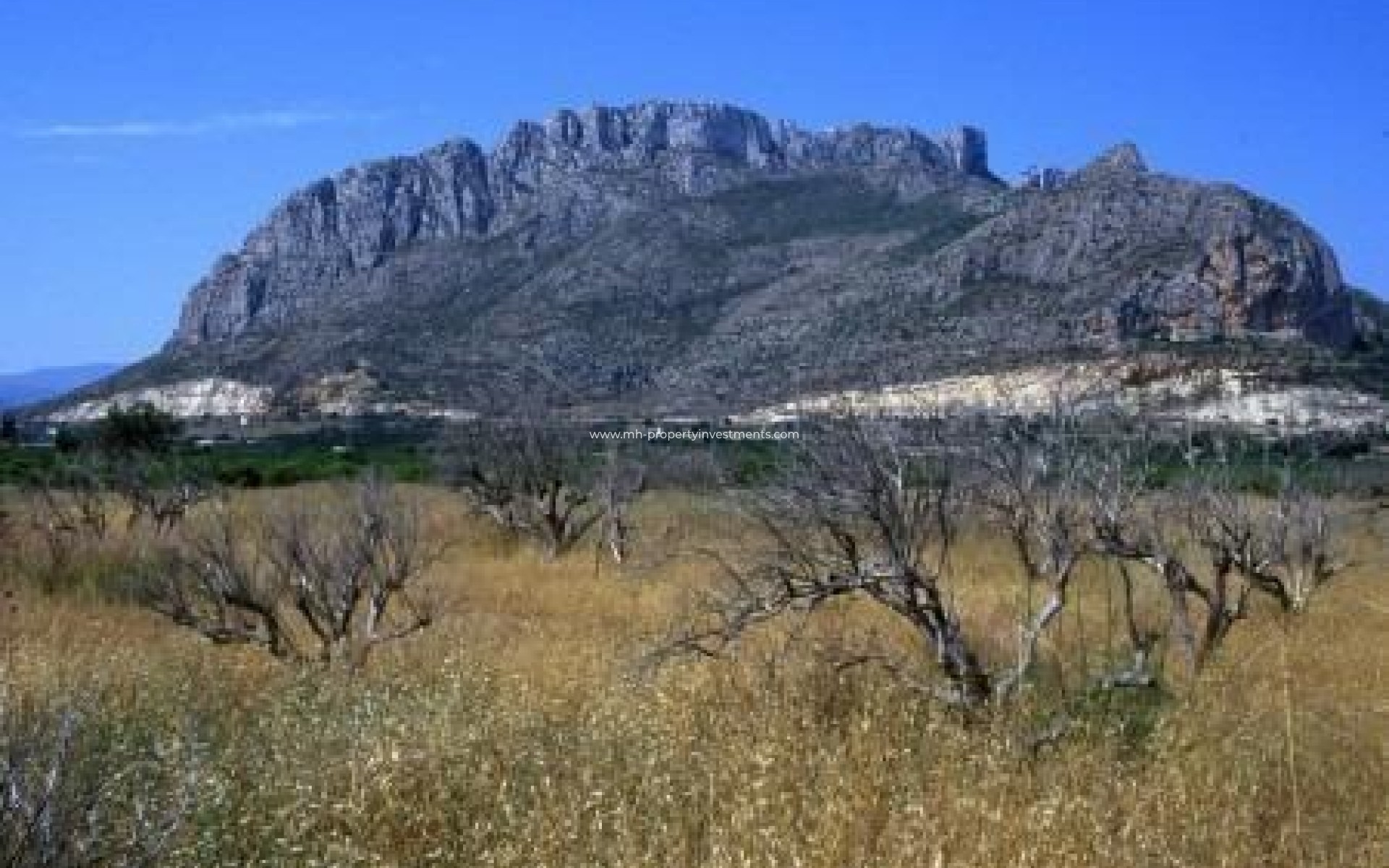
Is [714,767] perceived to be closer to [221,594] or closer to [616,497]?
[221,594]

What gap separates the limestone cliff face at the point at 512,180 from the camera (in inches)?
4476

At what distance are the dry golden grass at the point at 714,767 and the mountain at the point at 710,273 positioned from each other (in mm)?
2963

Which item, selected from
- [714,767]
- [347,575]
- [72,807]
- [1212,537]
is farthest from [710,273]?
[72,807]

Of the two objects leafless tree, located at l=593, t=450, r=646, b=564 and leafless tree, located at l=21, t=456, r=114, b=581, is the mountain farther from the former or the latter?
leafless tree, located at l=21, t=456, r=114, b=581

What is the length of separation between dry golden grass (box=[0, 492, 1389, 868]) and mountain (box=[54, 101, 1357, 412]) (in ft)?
9.72

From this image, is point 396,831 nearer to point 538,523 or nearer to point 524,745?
point 524,745

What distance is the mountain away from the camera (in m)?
52.2

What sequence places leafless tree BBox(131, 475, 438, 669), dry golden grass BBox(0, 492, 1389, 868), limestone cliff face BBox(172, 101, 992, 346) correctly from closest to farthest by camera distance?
dry golden grass BBox(0, 492, 1389, 868) < leafless tree BBox(131, 475, 438, 669) < limestone cliff face BBox(172, 101, 992, 346)

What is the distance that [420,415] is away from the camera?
191 feet

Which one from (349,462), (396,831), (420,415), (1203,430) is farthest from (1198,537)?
(420,415)

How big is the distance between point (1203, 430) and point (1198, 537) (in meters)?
1.03

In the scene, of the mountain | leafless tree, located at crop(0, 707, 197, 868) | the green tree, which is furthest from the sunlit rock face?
leafless tree, located at crop(0, 707, 197, 868)

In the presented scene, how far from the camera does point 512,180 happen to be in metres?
133

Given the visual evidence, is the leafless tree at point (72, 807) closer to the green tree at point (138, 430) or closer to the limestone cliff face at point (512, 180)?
the green tree at point (138, 430)
